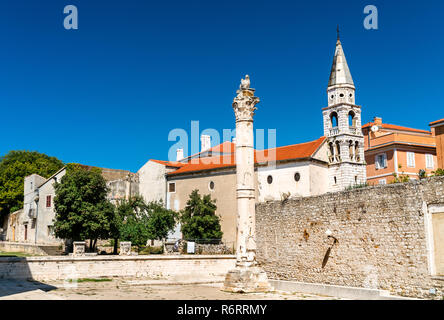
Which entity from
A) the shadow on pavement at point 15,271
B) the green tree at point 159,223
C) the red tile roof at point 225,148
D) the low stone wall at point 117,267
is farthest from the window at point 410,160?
the shadow on pavement at point 15,271

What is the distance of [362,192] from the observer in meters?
18.5

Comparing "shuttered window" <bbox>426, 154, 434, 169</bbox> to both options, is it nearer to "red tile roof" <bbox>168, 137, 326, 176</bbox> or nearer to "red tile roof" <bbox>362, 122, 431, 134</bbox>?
"red tile roof" <bbox>362, 122, 431, 134</bbox>

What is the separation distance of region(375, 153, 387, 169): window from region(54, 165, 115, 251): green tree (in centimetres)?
2714

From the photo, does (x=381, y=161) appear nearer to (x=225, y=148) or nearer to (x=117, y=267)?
(x=225, y=148)

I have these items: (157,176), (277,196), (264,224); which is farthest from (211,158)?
(264,224)

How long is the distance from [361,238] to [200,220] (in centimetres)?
2075

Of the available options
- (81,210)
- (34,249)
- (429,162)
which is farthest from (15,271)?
(429,162)

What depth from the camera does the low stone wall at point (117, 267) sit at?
18984mm

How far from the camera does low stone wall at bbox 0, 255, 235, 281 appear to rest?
1898 cm

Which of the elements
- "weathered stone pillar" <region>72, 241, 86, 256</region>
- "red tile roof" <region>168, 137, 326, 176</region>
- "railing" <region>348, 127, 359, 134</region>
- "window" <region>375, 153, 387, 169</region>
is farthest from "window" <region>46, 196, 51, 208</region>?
"window" <region>375, 153, 387, 169</region>

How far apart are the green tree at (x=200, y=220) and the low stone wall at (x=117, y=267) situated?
12.4 metres

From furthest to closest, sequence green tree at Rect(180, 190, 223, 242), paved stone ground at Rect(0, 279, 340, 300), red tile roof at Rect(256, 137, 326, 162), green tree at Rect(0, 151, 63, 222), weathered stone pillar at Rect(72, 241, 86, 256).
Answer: green tree at Rect(0, 151, 63, 222) < green tree at Rect(180, 190, 223, 242) < red tile roof at Rect(256, 137, 326, 162) < weathered stone pillar at Rect(72, 241, 86, 256) < paved stone ground at Rect(0, 279, 340, 300)
